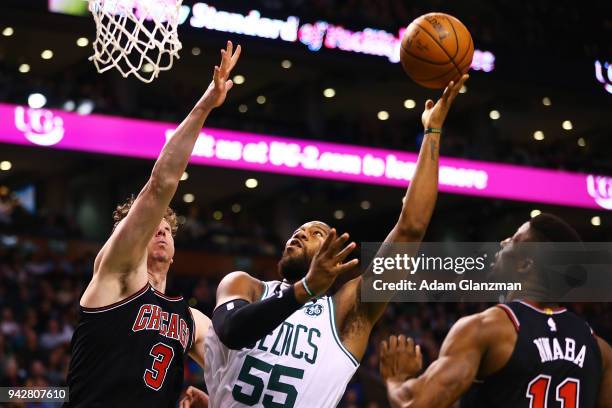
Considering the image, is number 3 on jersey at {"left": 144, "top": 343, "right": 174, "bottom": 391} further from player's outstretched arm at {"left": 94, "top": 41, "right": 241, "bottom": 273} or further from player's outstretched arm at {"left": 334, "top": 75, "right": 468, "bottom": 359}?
player's outstretched arm at {"left": 334, "top": 75, "right": 468, "bottom": 359}

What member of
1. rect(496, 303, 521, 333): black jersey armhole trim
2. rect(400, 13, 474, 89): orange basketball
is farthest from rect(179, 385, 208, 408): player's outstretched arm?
Answer: rect(400, 13, 474, 89): orange basketball

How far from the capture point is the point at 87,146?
18.0 metres

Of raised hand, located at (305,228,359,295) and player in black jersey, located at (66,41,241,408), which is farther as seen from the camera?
player in black jersey, located at (66,41,241,408)

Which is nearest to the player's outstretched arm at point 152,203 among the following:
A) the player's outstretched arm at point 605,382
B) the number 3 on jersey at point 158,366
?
the number 3 on jersey at point 158,366

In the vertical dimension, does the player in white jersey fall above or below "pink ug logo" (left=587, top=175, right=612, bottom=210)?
below

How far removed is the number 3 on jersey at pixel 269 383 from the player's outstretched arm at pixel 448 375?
84 cm

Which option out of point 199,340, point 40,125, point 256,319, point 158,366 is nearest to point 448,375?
point 256,319

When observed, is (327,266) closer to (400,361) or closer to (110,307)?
(400,361)

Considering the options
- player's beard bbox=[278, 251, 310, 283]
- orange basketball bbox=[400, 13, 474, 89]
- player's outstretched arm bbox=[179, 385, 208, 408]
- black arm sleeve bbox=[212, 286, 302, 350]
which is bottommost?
→ player's outstretched arm bbox=[179, 385, 208, 408]

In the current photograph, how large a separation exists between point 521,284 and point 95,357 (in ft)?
6.28

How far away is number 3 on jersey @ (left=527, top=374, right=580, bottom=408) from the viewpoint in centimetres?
372

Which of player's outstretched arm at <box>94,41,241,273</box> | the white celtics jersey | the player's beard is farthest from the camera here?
the player's beard

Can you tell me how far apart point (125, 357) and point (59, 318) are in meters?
9.94

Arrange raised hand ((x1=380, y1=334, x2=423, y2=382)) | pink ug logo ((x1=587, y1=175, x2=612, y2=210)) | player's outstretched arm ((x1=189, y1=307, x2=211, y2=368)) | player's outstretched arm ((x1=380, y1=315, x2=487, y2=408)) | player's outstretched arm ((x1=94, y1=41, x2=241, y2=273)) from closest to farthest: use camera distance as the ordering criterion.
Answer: player's outstretched arm ((x1=380, y1=315, x2=487, y2=408))
raised hand ((x1=380, y1=334, x2=423, y2=382))
player's outstretched arm ((x1=94, y1=41, x2=241, y2=273))
player's outstretched arm ((x1=189, y1=307, x2=211, y2=368))
pink ug logo ((x1=587, y1=175, x2=612, y2=210))
